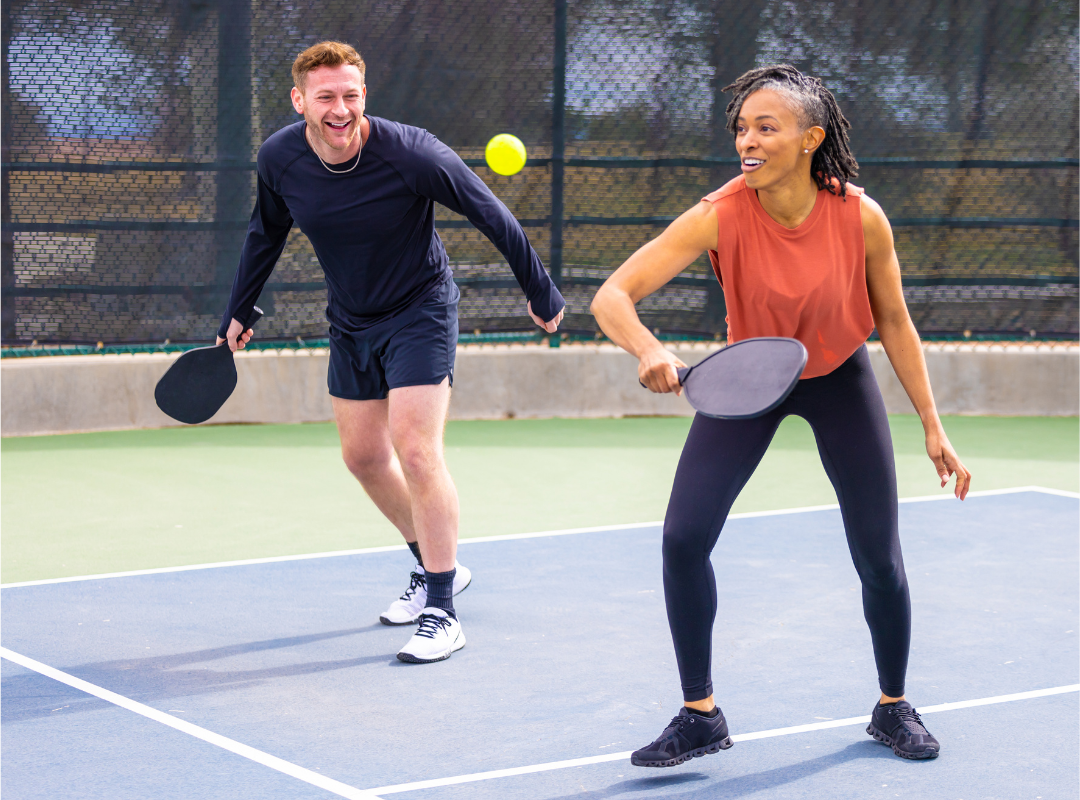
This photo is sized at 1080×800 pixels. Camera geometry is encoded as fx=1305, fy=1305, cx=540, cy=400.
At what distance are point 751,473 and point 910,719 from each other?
2.51 feet

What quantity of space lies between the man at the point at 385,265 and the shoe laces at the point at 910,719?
1.40m

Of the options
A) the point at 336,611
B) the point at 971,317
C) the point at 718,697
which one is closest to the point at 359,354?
the point at 336,611

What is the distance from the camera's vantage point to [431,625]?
13.3ft

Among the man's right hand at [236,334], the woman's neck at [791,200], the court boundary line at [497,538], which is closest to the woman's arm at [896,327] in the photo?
the woman's neck at [791,200]

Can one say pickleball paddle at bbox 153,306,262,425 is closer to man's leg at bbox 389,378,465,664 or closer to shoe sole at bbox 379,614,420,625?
man's leg at bbox 389,378,465,664

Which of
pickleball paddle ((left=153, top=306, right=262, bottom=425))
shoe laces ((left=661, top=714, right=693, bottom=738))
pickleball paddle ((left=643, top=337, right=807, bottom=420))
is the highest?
pickleball paddle ((left=643, top=337, right=807, bottom=420))

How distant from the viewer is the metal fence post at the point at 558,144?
28.3 ft

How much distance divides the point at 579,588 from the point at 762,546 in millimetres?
967

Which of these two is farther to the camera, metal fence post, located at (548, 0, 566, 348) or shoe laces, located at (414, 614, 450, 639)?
metal fence post, located at (548, 0, 566, 348)

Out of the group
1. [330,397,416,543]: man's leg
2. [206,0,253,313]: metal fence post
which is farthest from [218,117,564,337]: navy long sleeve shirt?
[206,0,253,313]: metal fence post

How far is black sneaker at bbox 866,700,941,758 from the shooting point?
10.4 ft

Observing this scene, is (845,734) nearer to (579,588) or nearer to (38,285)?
(579,588)

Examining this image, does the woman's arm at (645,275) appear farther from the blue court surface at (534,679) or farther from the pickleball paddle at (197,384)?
the pickleball paddle at (197,384)

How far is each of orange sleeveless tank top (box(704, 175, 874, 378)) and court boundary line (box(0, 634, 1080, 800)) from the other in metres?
1.04
